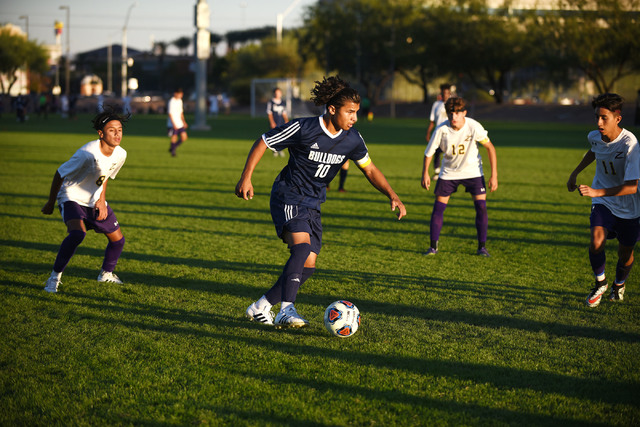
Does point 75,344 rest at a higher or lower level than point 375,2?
lower

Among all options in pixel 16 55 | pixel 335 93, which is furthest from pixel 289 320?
pixel 16 55

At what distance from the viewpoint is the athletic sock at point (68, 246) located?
235 inches

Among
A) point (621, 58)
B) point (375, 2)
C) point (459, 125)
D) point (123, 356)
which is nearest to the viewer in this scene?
point (123, 356)

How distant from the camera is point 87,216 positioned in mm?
6102

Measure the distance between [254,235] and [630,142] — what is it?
5016mm

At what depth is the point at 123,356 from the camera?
14.8ft

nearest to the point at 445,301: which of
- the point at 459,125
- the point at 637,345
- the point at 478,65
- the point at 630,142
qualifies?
the point at 637,345

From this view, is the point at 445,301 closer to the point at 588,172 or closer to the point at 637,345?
the point at 637,345

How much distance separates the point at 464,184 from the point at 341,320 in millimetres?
3736

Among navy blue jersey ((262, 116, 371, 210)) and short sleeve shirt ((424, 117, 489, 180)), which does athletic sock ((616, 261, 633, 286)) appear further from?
navy blue jersey ((262, 116, 371, 210))

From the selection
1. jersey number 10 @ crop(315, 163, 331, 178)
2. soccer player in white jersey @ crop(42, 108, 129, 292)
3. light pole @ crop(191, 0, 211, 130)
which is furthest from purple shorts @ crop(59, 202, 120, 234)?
light pole @ crop(191, 0, 211, 130)

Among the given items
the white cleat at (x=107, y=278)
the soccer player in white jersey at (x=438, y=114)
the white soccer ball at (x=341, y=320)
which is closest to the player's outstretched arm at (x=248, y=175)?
the white soccer ball at (x=341, y=320)

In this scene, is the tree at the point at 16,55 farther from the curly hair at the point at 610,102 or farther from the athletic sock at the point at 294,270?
the curly hair at the point at 610,102

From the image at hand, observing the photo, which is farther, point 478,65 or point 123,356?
point 478,65
